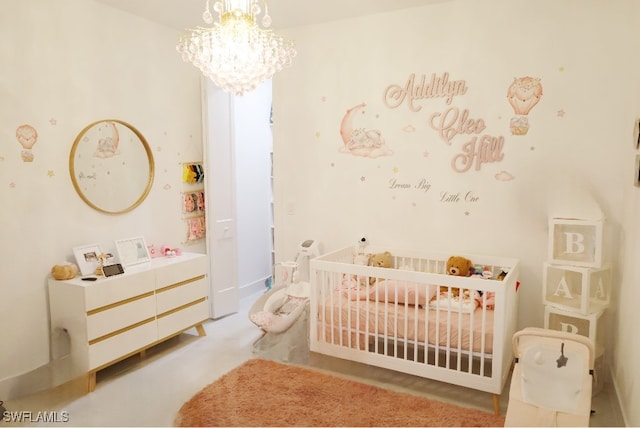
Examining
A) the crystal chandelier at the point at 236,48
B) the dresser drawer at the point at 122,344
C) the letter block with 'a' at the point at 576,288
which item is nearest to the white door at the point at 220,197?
the dresser drawer at the point at 122,344

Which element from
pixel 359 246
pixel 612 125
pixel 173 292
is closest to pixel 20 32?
pixel 173 292

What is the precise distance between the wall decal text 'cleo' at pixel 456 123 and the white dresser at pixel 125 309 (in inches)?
83.2

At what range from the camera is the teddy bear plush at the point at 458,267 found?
2986mm

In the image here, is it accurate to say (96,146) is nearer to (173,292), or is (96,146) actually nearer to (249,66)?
(173,292)

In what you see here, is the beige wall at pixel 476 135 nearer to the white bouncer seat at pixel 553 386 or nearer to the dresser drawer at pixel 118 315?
the white bouncer seat at pixel 553 386

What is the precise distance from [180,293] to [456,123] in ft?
7.92

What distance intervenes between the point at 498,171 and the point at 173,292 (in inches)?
98.9

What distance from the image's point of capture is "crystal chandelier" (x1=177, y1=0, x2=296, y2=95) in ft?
6.98

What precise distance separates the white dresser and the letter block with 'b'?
8.41 feet

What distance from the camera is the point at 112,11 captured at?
10.2 ft

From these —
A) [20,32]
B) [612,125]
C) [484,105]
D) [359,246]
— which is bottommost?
[359,246]

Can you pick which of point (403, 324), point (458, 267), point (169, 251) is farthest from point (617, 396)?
point (169, 251)

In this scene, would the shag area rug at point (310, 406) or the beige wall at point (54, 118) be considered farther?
the beige wall at point (54, 118)

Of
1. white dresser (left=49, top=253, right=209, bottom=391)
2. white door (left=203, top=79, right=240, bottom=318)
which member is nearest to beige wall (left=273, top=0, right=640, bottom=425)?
white door (left=203, top=79, right=240, bottom=318)
